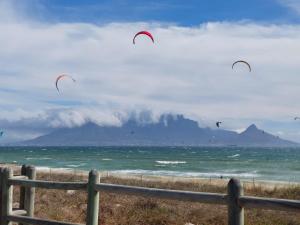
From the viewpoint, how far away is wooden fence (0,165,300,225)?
6934mm

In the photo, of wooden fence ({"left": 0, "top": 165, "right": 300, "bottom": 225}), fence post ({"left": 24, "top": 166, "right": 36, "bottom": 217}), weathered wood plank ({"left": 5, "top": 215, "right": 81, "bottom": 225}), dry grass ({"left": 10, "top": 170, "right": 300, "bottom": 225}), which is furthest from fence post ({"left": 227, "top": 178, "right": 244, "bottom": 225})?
dry grass ({"left": 10, "top": 170, "right": 300, "bottom": 225})

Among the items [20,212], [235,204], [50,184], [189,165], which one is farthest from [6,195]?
[189,165]

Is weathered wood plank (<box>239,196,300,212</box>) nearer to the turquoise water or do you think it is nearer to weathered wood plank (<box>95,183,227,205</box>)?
weathered wood plank (<box>95,183,227,205</box>)

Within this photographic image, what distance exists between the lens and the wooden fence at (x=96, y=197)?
6.93m

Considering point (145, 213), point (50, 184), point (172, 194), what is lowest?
point (145, 213)

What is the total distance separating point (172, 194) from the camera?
25.3ft

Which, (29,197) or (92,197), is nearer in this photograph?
(92,197)

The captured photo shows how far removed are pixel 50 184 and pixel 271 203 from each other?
389 centimetres

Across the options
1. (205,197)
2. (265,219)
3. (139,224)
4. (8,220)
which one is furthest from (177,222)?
(205,197)

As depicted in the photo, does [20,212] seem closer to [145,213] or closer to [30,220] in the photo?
[30,220]

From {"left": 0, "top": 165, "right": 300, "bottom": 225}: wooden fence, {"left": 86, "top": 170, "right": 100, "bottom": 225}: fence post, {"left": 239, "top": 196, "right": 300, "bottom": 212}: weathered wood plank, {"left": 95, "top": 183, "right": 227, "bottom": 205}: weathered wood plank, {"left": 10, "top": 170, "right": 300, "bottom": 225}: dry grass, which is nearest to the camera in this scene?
{"left": 239, "top": 196, "right": 300, "bottom": 212}: weathered wood plank

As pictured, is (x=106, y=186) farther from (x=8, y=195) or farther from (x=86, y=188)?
(x=8, y=195)

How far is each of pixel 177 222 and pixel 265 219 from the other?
223cm

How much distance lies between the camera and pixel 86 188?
28.2ft
